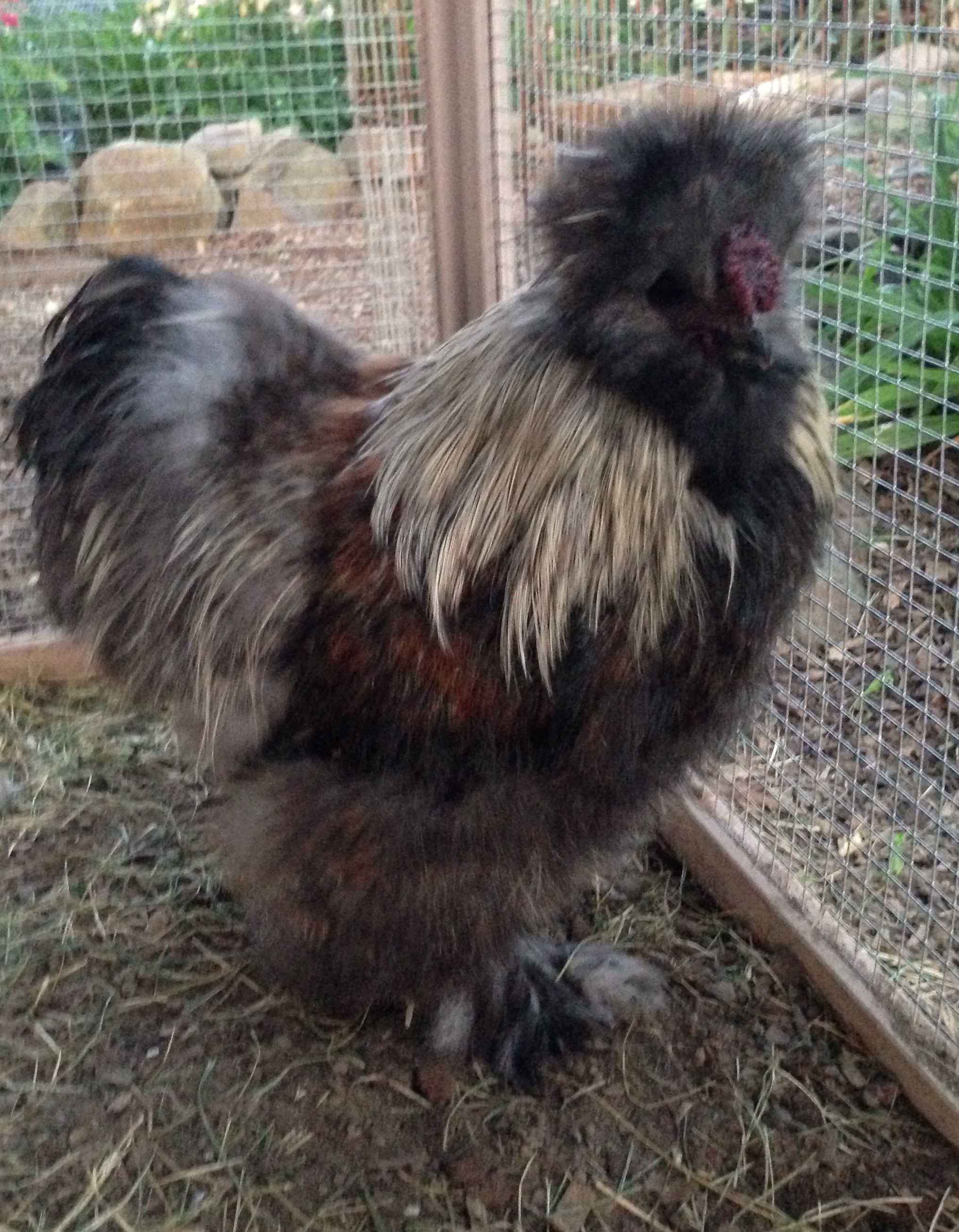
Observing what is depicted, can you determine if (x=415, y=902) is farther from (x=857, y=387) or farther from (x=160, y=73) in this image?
(x=160, y=73)

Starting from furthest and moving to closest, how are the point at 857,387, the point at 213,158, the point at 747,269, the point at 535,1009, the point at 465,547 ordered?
the point at 213,158 → the point at 857,387 → the point at 535,1009 → the point at 465,547 → the point at 747,269

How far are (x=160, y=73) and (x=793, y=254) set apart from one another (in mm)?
2012

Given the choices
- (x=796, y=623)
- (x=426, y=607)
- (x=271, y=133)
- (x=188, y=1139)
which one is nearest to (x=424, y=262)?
(x=271, y=133)

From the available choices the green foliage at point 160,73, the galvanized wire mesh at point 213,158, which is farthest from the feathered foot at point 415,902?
the green foliage at point 160,73

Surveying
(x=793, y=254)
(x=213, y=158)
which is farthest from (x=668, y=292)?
(x=213, y=158)

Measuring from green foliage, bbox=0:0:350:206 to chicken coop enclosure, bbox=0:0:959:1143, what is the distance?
0.03ft

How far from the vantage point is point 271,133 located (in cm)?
349

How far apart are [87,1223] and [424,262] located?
2.25 metres

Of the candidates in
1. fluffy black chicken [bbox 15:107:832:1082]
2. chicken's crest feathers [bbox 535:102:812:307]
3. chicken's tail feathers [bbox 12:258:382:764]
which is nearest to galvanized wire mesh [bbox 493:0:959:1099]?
chicken's crest feathers [bbox 535:102:812:307]

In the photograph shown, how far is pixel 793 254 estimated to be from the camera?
5.65 ft

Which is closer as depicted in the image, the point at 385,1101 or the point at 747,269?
the point at 747,269

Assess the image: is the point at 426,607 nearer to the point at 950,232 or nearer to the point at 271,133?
the point at 950,232

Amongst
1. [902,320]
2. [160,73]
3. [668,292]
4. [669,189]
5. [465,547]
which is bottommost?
[465,547]

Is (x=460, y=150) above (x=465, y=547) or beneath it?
above
